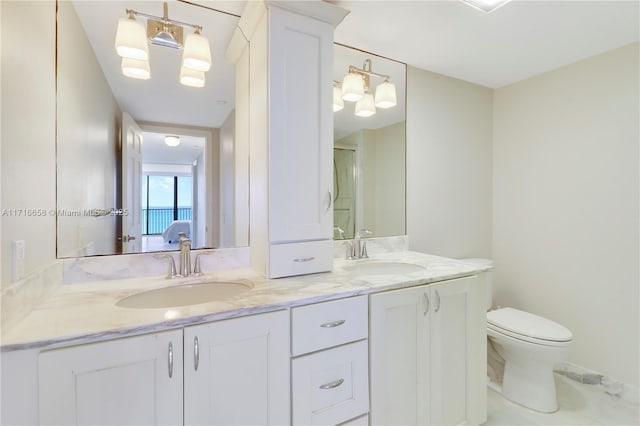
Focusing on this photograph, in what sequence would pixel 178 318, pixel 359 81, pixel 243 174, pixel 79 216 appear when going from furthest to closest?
pixel 359 81
pixel 243 174
pixel 79 216
pixel 178 318

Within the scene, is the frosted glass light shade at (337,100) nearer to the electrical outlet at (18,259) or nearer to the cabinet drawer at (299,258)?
the cabinet drawer at (299,258)

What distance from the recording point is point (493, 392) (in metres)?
1.99

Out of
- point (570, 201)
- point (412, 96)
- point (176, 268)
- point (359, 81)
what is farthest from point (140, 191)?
point (570, 201)

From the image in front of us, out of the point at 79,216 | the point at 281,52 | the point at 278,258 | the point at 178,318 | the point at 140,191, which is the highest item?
the point at 281,52

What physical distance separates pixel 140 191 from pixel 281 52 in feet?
3.14

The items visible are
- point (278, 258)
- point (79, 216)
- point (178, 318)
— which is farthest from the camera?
point (278, 258)

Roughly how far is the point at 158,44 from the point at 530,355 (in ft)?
8.71

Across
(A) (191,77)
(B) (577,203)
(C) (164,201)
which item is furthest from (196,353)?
(B) (577,203)

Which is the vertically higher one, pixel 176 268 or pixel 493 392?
pixel 176 268

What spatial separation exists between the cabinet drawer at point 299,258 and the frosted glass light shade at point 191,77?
37.1 inches

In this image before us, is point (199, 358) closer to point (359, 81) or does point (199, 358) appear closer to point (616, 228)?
point (359, 81)

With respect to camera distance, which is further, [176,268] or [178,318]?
[176,268]

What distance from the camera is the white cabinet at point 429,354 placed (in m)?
1.29

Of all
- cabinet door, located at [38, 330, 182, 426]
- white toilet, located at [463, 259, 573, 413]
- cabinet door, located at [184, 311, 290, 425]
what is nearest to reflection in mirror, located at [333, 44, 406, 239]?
white toilet, located at [463, 259, 573, 413]
